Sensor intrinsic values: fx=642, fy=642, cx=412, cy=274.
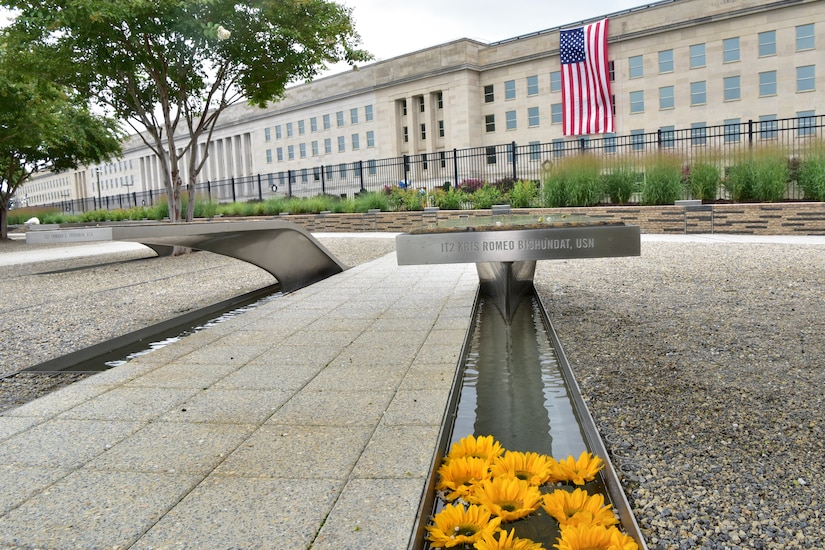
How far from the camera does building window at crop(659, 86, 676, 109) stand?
141 ft

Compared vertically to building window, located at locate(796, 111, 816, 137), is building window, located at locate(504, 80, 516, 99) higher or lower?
higher

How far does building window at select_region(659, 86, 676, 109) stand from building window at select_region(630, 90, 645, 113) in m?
1.17

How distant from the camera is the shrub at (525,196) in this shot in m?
16.8

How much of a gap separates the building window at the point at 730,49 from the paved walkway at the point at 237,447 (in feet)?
142

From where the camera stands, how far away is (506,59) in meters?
50.1

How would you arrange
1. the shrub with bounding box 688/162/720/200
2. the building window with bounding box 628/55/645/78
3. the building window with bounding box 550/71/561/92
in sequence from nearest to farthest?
the shrub with bounding box 688/162/720/200 < the building window with bounding box 628/55/645/78 < the building window with bounding box 550/71/561/92

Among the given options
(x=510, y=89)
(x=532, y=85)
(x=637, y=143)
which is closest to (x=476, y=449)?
(x=637, y=143)

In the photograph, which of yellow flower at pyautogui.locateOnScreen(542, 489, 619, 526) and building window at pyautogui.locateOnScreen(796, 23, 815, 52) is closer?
yellow flower at pyautogui.locateOnScreen(542, 489, 619, 526)

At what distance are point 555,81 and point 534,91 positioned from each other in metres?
1.81

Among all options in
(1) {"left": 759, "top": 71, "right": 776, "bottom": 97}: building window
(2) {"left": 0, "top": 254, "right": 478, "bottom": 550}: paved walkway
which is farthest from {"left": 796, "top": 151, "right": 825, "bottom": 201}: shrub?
(1) {"left": 759, "top": 71, "right": 776, "bottom": 97}: building window

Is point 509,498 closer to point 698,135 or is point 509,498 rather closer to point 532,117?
point 698,135

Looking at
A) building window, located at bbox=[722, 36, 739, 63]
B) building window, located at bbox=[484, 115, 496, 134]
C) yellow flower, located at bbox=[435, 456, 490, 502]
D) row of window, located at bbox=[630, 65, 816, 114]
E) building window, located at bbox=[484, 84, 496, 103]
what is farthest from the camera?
building window, located at bbox=[484, 115, 496, 134]

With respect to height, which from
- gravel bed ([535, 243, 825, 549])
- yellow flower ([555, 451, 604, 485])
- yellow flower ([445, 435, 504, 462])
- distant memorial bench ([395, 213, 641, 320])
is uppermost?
distant memorial bench ([395, 213, 641, 320])

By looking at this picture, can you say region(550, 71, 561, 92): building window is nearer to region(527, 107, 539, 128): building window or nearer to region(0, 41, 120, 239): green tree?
region(527, 107, 539, 128): building window
